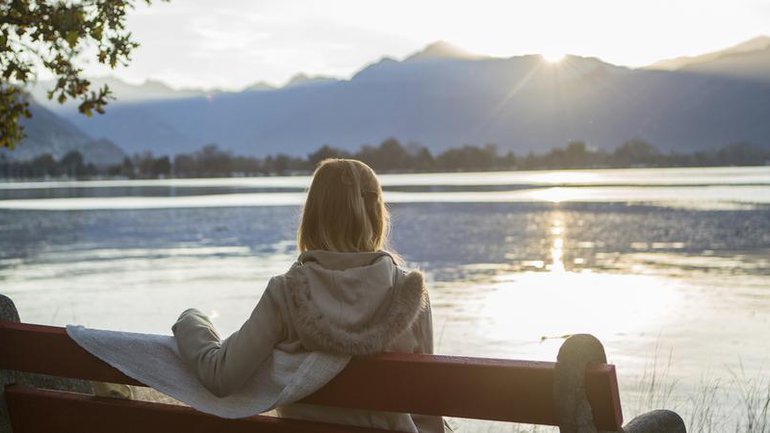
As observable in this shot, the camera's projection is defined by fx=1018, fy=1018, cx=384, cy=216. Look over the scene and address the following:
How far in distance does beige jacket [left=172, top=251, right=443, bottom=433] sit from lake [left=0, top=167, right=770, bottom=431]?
15.3 ft

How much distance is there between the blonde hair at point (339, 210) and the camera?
10.8 feet

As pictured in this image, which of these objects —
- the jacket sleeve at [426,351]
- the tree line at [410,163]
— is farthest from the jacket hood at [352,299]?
the tree line at [410,163]

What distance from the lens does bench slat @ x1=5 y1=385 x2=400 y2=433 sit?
3.33 m

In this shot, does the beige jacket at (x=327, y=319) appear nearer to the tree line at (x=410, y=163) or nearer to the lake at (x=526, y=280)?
the lake at (x=526, y=280)

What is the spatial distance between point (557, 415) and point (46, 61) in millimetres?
4480

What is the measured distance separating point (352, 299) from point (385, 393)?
12.4 inches

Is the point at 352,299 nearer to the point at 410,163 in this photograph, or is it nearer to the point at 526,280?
the point at 526,280

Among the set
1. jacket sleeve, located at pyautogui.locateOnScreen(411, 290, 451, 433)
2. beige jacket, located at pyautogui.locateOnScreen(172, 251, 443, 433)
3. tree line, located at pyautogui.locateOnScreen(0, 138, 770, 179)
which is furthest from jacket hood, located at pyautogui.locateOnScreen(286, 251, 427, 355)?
tree line, located at pyautogui.locateOnScreen(0, 138, 770, 179)

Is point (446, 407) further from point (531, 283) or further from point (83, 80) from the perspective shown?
point (531, 283)

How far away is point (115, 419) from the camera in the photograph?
3.57 m

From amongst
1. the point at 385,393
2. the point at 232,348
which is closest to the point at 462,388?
the point at 385,393

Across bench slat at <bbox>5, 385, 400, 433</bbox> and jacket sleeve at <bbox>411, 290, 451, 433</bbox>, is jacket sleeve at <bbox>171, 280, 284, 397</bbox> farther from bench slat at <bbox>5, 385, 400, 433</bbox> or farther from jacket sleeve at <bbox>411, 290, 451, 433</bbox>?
jacket sleeve at <bbox>411, 290, 451, 433</bbox>

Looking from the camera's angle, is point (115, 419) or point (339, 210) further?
point (115, 419)

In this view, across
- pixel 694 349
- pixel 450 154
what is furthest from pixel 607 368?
pixel 450 154
